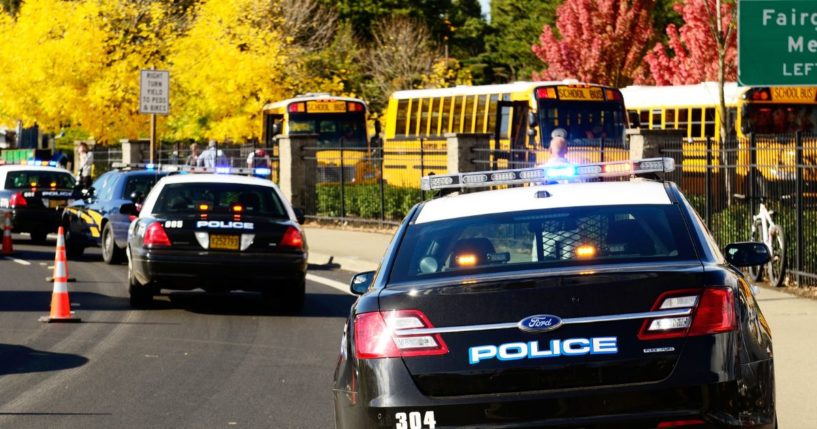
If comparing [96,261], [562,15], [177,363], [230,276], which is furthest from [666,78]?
[177,363]

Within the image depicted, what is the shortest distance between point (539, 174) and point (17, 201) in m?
21.2

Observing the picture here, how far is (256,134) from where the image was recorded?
51062 mm

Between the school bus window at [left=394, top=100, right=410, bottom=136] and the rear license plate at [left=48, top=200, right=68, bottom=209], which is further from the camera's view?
the school bus window at [left=394, top=100, right=410, bottom=136]

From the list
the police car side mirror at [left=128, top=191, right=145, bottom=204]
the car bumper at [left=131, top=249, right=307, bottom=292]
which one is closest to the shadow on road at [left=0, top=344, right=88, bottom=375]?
the car bumper at [left=131, top=249, right=307, bottom=292]

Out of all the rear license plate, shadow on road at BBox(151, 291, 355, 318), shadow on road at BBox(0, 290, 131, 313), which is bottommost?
shadow on road at BBox(151, 291, 355, 318)

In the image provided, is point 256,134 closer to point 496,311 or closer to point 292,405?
point 292,405

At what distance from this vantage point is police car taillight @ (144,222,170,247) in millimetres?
15906

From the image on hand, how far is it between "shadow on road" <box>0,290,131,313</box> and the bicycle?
24.2ft

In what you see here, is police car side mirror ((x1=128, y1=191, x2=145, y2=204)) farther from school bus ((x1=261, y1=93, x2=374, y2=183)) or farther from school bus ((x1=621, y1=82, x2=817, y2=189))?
school bus ((x1=261, y1=93, x2=374, y2=183))

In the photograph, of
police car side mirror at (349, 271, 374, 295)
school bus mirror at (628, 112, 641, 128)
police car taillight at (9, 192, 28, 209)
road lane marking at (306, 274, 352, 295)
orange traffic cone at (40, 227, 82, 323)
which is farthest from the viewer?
school bus mirror at (628, 112, 641, 128)

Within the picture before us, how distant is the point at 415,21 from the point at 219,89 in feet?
78.2

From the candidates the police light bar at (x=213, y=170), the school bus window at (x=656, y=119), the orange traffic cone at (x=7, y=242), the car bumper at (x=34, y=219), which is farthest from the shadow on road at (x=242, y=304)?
the school bus window at (x=656, y=119)

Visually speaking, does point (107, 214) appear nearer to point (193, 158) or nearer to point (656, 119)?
point (193, 158)

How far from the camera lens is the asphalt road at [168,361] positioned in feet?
31.9
